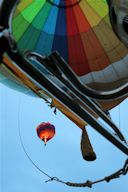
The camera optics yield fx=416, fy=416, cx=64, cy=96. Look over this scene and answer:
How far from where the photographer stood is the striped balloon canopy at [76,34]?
5.46m

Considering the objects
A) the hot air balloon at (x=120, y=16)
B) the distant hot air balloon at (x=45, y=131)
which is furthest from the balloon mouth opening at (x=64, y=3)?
the hot air balloon at (x=120, y=16)

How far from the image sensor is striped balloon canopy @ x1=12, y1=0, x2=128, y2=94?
17.9 feet

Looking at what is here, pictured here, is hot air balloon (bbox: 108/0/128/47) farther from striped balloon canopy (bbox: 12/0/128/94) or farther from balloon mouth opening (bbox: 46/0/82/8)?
balloon mouth opening (bbox: 46/0/82/8)

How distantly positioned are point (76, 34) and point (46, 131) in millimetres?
1627

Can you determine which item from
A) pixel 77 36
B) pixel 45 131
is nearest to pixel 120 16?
pixel 77 36

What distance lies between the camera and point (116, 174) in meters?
4.38

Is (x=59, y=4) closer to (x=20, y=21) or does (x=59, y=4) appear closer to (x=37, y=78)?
(x=20, y=21)

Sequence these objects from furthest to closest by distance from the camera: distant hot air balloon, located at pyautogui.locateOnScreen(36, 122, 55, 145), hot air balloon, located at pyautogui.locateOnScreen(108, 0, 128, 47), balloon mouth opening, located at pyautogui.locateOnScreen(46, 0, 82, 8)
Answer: distant hot air balloon, located at pyautogui.locateOnScreen(36, 122, 55, 145), balloon mouth opening, located at pyautogui.locateOnScreen(46, 0, 82, 8), hot air balloon, located at pyautogui.locateOnScreen(108, 0, 128, 47)

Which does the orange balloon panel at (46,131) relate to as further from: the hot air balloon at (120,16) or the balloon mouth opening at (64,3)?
the hot air balloon at (120,16)

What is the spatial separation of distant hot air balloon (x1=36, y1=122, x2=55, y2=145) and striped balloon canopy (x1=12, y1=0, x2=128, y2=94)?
51.2 inches

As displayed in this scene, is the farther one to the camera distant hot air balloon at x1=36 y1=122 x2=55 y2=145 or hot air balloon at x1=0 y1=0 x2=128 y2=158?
distant hot air balloon at x1=36 y1=122 x2=55 y2=145

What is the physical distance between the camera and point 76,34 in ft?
19.1

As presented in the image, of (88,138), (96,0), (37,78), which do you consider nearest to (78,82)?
(37,78)

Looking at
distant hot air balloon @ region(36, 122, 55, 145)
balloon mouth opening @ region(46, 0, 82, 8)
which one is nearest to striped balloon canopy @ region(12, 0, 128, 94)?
balloon mouth opening @ region(46, 0, 82, 8)
